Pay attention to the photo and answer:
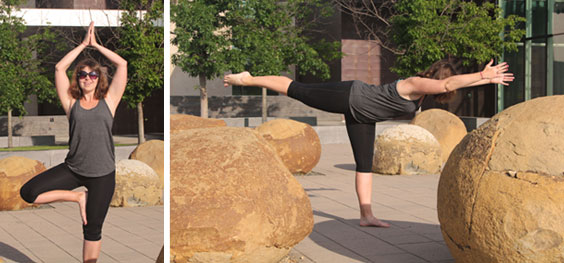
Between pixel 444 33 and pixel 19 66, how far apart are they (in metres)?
14.7

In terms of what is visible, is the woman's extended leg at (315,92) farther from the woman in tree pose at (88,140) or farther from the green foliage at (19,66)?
the green foliage at (19,66)

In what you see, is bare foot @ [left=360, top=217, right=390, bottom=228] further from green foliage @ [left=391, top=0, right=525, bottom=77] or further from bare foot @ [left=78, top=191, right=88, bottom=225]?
green foliage @ [left=391, top=0, right=525, bottom=77]

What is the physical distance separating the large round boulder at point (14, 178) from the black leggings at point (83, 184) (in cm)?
628

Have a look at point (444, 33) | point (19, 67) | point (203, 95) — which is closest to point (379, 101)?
point (19, 67)

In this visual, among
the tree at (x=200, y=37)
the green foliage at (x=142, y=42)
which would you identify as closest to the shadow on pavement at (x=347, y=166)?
the tree at (x=200, y=37)

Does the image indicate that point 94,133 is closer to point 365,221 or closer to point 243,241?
point 243,241

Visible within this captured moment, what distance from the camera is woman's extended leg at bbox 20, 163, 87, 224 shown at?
12.8 feet

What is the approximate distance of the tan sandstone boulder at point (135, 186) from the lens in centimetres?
971

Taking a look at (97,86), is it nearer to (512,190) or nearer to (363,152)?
(512,190)

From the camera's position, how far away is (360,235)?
6.98 m

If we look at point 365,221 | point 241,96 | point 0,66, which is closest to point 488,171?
point 365,221

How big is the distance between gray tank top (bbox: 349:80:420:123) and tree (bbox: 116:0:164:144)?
80.2 inches

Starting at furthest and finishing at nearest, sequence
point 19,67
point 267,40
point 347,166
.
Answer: point 267,40
point 19,67
point 347,166

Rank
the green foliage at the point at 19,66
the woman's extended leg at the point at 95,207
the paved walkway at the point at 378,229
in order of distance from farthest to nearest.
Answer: the green foliage at the point at 19,66 < the paved walkway at the point at 378,229 < the woman's extended leg at the point at 95,207
